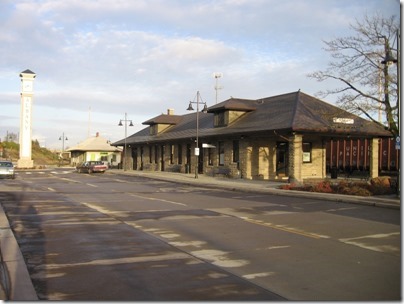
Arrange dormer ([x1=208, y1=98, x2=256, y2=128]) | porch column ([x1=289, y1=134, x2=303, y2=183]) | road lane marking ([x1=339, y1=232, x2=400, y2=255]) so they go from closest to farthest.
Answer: road lane marking ([x1=339, y1=232, x2=400, y2=255]) < porch column ([x1=289, y1=134, x2=303, y2=183]) < dormer ([x1=208, y1=98, x2=256, y2=128])

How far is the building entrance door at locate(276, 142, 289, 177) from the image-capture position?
33031 mm

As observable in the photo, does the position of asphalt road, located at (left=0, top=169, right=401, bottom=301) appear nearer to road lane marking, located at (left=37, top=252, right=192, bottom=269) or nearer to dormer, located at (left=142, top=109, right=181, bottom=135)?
road lane marking, located at (left=37, top=252, right=192, bottom=269)

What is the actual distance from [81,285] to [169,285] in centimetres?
122

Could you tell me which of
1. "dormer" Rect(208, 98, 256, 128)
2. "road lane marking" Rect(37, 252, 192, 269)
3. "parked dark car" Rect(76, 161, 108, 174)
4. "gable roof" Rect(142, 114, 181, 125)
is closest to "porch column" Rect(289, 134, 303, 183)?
"dormer" Rect(208, 98, 256, 128)

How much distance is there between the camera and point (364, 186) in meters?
21.7

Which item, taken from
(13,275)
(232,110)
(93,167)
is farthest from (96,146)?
(13,275)

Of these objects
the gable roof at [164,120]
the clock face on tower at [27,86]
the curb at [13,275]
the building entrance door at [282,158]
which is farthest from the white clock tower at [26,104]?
the curb at [13,275]

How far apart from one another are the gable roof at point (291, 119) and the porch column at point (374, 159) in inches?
50.2

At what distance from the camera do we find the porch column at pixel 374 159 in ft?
103

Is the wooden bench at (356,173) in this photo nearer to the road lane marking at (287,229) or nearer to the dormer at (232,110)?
the dormer at (232,110)

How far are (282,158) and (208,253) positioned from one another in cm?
2571

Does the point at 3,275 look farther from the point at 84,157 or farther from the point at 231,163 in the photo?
the point at 84,157

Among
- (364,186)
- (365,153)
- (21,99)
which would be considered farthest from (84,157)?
(364,186)

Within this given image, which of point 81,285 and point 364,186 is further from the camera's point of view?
point 364,186
